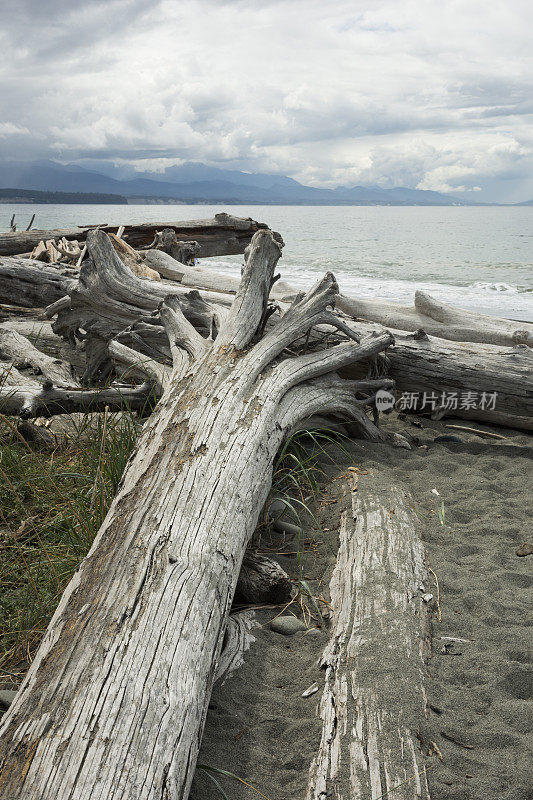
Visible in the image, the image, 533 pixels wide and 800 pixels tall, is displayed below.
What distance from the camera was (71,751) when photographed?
158 centimetres

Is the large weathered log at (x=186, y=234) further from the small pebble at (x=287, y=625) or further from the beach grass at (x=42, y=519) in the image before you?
the small pebble at (x=287, y=625)

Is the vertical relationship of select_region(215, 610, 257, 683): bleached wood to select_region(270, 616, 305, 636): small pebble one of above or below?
below

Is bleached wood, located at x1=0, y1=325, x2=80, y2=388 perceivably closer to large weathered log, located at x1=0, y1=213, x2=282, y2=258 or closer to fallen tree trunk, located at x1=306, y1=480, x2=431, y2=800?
fallen tree trunk, located at x1=306, y1=480, x2=431, y2=800

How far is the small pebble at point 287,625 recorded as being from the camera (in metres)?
2.59

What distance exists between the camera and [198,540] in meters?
2.39

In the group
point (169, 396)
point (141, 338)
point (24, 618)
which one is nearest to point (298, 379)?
point (169, 396)

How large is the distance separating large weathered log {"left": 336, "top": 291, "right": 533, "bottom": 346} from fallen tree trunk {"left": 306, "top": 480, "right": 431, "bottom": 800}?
451 cm

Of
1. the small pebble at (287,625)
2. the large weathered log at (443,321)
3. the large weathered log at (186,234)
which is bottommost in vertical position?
the small pebble at (287,625)

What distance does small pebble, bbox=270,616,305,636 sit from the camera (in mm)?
2592

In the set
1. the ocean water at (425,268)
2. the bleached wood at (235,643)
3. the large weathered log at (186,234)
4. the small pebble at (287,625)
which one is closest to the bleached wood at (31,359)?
the bleached wood at (235,643)

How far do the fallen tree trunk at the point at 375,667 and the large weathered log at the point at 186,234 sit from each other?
8536mm

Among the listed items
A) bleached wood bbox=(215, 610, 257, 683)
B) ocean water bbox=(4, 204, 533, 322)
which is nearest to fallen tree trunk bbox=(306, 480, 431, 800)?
bleached wood bbox=(215, 610, 257, 683)

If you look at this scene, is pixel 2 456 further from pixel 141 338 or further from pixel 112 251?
pixel 112 251

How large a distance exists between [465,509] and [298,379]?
1367 mm
